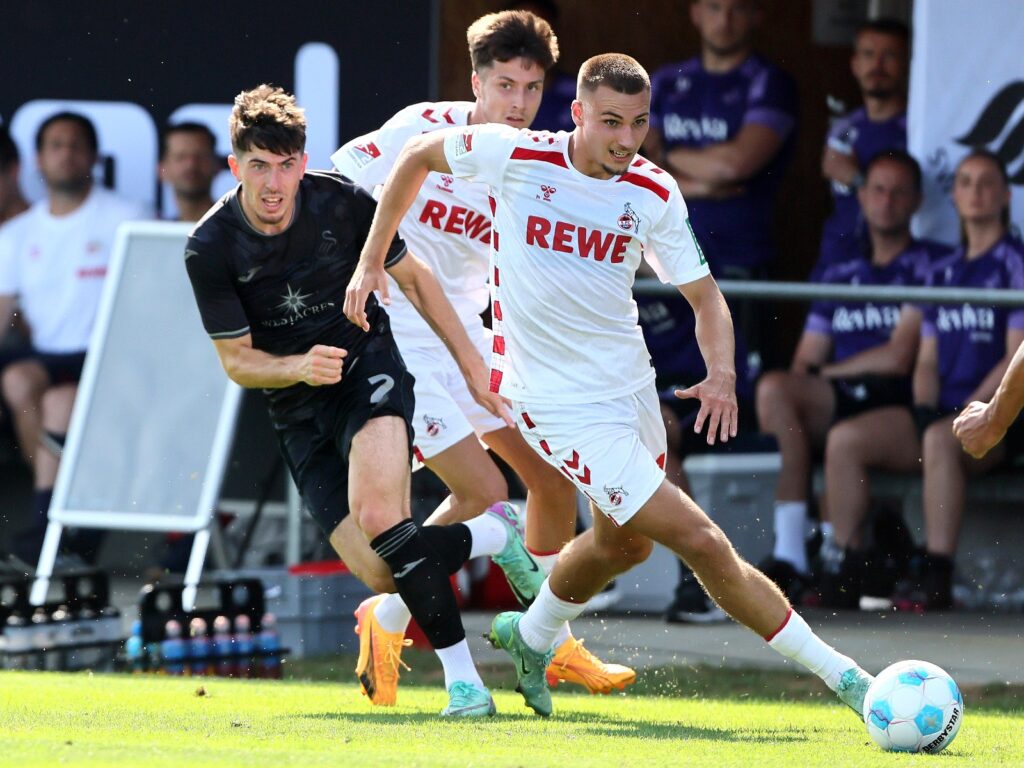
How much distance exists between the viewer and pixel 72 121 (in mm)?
11234

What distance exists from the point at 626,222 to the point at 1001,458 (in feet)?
14.4

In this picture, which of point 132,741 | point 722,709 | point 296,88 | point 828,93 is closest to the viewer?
point 132,741

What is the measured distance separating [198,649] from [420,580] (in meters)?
3.15

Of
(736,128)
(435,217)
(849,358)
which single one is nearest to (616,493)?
(435,217)

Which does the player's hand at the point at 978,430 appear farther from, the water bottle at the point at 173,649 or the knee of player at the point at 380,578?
the water bottle at the point at 173,649

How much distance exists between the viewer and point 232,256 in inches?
268

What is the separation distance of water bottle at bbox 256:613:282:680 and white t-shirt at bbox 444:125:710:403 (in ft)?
10.4

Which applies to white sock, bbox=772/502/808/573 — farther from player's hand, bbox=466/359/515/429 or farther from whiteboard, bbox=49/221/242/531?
player's hand, bbox=466/359/515/429

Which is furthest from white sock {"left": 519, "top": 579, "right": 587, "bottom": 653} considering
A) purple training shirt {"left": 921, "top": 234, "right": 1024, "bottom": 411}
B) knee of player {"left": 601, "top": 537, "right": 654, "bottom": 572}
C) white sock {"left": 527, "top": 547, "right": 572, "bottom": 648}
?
purple training shirt {"left": 921, "top": 234, "right": 1024, "bottom": 411}

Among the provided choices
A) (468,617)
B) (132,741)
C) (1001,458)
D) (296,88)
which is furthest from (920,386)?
(132,741)

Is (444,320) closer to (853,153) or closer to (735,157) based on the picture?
(735,157)

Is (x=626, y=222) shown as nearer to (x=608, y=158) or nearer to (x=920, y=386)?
(x=608, y=158)

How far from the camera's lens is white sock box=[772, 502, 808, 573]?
9.98 metres

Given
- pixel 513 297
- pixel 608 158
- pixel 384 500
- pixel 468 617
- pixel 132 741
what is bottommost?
pixel 468 617
